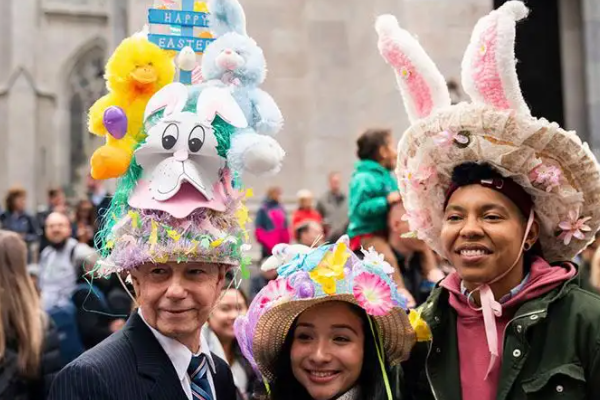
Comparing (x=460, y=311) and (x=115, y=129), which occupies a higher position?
(x=115, y=129)

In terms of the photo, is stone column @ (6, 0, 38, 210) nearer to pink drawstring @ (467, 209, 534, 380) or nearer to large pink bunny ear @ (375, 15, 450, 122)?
large pink bunny ear @ (375, 15, 450, 122)

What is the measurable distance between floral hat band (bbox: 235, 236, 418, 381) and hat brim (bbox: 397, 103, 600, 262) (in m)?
0.47

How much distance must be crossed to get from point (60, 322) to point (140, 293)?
11.8 ft

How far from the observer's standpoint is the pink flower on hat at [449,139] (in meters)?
3.17

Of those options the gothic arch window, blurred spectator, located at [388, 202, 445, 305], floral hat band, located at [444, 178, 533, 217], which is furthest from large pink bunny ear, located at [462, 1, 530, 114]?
the gothic arch window

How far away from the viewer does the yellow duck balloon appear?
3.16 m

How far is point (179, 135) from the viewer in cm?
Result: 308

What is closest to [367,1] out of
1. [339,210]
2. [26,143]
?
[339,210]

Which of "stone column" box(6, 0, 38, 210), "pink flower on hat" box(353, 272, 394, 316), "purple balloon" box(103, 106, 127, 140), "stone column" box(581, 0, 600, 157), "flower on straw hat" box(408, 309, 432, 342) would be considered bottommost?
"flower on straw hat" box(408, 309, 432, 342)

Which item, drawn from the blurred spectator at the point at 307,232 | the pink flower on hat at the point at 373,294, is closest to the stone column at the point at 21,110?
the blurred spectator at the point at 307,232

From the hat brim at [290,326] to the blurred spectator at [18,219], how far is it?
8.82 metres

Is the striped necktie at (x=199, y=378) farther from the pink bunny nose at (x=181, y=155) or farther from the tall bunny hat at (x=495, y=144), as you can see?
the tall bunny hat at (x=495, y=144)

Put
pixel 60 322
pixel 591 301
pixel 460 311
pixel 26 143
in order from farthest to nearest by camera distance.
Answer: pixel 26 143, pixel 60 322, pixel 460 311, pixel 591 301

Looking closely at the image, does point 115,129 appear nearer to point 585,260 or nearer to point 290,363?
point 290,363
